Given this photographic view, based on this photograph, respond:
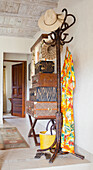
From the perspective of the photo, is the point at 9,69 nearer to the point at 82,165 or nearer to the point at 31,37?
the point at 31,37

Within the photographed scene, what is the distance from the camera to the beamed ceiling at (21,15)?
14.0 feet

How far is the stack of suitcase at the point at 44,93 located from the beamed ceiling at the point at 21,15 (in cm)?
156

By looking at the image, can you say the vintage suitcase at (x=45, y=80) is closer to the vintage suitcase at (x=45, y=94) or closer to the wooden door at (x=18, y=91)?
the vintage suitcase at (x=45, y=94)

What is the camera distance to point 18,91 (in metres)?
7.89

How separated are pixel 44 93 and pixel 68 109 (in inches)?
25.8

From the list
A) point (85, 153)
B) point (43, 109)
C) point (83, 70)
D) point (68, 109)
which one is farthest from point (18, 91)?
point (85, 153)

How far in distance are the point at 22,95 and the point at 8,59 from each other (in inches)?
57.6

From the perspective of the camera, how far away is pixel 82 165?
99.3 inches

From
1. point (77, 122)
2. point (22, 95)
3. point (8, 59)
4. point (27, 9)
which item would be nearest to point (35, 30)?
point (27, 9)

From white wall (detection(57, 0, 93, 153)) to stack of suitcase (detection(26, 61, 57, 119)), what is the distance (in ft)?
1.51

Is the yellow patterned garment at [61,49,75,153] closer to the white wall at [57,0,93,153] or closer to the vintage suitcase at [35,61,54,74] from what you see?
the white wall at [57,0,93,153]

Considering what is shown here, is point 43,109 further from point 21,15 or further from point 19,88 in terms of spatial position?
point 19,88

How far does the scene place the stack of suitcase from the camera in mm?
3305

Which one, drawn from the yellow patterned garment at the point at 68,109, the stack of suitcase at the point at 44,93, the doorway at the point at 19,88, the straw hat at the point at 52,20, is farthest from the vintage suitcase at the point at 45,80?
the doorway at the point at 19,88
